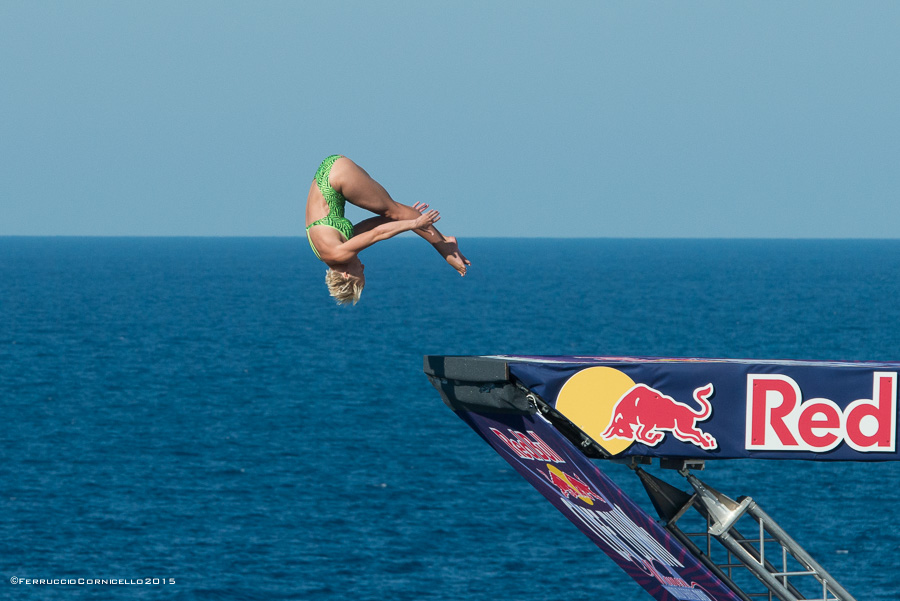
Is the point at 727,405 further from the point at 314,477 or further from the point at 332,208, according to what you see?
the point at 314,477

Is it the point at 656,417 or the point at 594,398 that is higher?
the point at 594,398

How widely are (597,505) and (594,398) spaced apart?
324 cm

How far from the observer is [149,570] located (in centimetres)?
5588

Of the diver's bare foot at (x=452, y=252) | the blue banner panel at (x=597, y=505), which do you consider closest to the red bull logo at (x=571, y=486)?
the blue banner panel at (x=597, y=505)

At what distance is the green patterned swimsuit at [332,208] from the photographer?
15.1m

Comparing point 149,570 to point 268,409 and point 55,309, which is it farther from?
point 55,309

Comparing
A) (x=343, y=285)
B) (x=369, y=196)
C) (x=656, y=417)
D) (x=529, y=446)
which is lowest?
(x=529, y=446)

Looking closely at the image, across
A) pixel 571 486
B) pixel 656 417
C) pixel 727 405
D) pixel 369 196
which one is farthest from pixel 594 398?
pixel 369 196

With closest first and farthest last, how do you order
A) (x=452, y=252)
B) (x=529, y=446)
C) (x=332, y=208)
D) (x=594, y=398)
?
(x=332, y=208) < (x=452, y=252) < (x=594, y=398) < (x=529, y=446)

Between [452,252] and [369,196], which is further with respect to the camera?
[452,252]

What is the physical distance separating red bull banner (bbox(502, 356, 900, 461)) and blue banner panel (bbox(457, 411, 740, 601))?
2.33 ft

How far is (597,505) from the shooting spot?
18.7 metres

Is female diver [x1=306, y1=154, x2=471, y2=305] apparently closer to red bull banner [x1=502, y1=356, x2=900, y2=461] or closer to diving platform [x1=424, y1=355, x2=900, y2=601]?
diving platform [x1=424, y1=355, x2=900, y2=601]

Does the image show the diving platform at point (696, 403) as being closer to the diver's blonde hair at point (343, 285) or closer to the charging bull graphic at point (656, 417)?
the charging bull graphic at point (656, 417)
